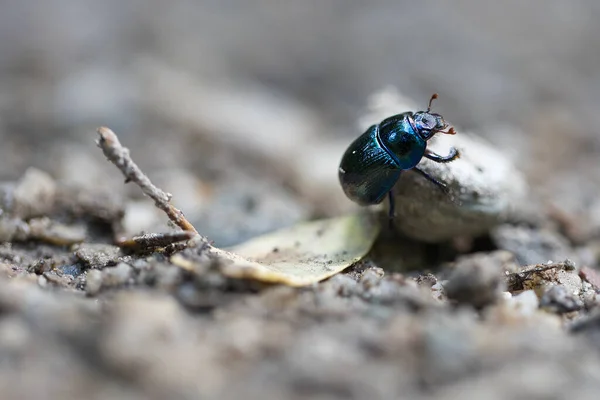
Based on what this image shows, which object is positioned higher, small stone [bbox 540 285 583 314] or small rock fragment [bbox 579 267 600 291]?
small rock fragment [bbox 579 267 600 291]

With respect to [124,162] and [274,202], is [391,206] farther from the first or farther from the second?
[124,162]

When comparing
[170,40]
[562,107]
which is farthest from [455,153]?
[170,40]

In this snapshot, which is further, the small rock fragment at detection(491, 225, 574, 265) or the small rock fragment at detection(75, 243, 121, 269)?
the small rock fragment at detection(491, 225, 574, 265)

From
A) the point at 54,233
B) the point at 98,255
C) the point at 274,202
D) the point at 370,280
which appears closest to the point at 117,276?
the point at 98,255

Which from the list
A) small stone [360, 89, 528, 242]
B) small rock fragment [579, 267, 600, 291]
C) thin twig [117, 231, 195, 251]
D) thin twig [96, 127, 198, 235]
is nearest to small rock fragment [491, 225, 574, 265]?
small stone [360, 89, 528, 242]

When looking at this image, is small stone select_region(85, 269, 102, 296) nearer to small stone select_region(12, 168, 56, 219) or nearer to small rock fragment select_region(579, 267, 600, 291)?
small stone select_region(12, 168, 56, 219)
